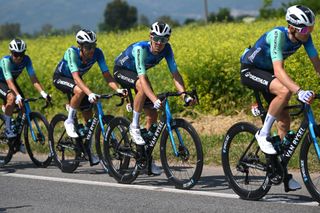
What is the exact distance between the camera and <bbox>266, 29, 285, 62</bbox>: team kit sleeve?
8.56 m

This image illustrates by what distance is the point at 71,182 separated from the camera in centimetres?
1102

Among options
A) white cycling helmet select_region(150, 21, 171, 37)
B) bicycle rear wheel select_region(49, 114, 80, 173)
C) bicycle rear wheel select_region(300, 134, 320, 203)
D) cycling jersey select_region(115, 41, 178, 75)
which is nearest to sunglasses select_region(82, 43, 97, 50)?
cycling jersey select_region(115, 41, 178, 75)

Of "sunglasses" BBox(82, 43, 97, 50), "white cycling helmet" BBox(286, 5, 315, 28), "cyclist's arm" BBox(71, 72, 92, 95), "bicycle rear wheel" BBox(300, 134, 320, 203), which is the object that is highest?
"sunglasses" BBox(82, 43, 97, 50)

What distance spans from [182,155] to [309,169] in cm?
194

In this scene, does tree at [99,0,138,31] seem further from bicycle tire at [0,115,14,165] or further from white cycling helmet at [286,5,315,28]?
white cycling helmet at [286,5,315,28]

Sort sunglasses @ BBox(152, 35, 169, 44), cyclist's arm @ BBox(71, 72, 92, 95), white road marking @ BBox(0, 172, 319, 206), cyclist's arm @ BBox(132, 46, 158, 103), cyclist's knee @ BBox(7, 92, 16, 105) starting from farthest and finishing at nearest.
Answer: cyclist's knee @ BBox(7, 92, 16, 105) → cyclist's arm @ BBox(71, 72, 92, 95) → sunglasses @ BBox(152, 35, 169, 44) → cyclist's arm @ BBox(132, 46, 158, 103) → white road marking @ BBox(0, 172, 319, 206)

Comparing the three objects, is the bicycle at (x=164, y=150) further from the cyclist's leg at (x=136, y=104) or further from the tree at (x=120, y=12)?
the tree at (x=120, y=12)

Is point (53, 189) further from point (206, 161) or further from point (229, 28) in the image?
point (229, 28)

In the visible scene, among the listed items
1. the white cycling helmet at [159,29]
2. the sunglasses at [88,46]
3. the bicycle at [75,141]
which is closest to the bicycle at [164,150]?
the bicycle at [75,141]

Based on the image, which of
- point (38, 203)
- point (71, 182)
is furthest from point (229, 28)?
point (38, 203)

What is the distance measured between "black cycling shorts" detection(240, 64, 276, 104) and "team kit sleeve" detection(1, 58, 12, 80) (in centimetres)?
486

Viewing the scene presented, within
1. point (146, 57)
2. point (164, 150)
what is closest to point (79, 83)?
point (146, 57)

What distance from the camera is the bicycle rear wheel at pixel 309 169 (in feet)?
27.4

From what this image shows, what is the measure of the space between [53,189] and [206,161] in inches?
102
